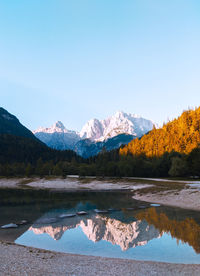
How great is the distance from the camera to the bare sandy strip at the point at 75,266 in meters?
13.8

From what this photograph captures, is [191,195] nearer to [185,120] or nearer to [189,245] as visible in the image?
[189,245]

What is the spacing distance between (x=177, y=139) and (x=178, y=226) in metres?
109

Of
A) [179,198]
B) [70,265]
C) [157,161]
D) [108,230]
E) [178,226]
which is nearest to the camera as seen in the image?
[70,265]

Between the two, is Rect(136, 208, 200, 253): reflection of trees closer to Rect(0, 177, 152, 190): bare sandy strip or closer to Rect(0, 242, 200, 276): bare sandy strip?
Rect(0, 242, 200, 276): bare sandy strip

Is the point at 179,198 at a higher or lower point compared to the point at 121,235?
higher

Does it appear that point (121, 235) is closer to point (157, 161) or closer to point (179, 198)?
point (179, 198)

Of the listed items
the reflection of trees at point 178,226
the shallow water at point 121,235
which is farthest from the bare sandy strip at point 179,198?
the reflection of trees at point 178,226

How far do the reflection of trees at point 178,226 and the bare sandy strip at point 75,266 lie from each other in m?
5.95

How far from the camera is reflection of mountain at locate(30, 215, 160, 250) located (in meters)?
23.3

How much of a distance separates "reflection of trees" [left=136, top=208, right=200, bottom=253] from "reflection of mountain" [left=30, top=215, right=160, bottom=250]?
4.80 ft

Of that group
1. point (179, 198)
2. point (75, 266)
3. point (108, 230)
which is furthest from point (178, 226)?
point (179, 198)

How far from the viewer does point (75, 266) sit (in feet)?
49.4

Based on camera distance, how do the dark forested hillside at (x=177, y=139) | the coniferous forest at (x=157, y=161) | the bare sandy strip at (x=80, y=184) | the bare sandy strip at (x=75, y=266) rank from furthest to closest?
the dark forested hillside at (x=177, y=139), the coniferous forest at (x=157, y=161), the bare sandy strip at (x=80, y=184), the bare sandy strip at (x=75, y=266)

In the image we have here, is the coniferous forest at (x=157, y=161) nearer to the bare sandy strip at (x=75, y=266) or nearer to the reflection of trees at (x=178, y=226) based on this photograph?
the reflection of trees at (x=178, y=226)
